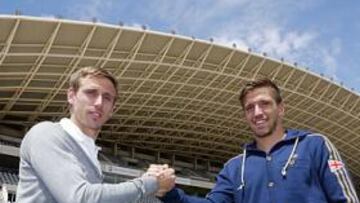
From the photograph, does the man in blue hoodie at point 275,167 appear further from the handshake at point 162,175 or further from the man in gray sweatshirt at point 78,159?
the man in gray sweatshirt at point 78,159

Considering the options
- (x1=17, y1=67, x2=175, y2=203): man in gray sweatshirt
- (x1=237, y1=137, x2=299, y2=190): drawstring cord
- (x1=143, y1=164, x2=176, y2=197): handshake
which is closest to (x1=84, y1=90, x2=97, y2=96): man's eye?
(x1=17, y1=67, x2=175, y2=203): man in gray sweatshirt

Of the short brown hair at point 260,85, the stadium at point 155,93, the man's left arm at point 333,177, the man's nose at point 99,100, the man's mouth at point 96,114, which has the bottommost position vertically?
the man's left arm at point 333,177

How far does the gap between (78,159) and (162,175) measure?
1.89ft

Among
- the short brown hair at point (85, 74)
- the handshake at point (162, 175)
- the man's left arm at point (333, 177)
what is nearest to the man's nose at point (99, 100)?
the short brown hair at point (85, 74)

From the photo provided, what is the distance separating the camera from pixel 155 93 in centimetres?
4484

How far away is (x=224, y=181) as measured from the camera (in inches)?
199

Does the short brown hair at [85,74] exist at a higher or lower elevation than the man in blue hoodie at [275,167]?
higher

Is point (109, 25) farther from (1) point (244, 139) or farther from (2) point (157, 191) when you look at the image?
(2) point (157, 191)

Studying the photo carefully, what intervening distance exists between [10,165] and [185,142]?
54.0ft

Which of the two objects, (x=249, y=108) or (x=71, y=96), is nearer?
(x=71, y=96)

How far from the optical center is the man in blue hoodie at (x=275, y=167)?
4613mm

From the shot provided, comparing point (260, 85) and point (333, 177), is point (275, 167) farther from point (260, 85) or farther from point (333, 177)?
point (260, 85)

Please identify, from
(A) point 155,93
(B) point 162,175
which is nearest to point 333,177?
(B) point 162,175

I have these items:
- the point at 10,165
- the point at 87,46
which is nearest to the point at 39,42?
the point at 87,46
